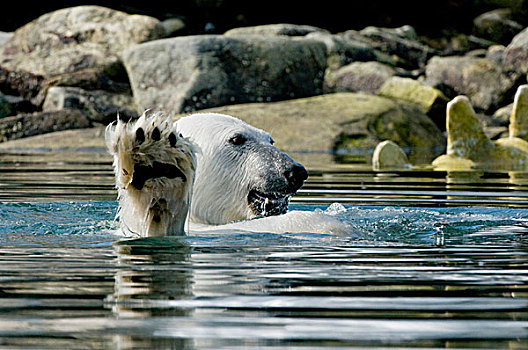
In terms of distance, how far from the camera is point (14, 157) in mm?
13539

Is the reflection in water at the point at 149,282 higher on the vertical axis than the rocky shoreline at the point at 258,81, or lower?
lower

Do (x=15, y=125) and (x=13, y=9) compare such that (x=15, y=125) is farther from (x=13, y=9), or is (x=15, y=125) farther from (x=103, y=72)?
(x=13, y=9)

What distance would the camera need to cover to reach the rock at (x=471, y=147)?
1133cm

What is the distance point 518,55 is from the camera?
86.8 ft

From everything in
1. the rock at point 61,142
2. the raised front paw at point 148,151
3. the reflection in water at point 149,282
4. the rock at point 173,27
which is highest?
the rock at point 173,27

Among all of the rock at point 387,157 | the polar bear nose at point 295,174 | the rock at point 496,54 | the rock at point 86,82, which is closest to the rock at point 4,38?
the rock at point 86,82

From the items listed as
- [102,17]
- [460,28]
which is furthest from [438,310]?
[460,28]

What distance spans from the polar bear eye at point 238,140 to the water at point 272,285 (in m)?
0.73

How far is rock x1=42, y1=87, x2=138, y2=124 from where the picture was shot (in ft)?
66.3

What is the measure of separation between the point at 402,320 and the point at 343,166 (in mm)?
9284

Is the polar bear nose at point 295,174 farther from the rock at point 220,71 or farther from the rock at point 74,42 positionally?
the rock at point 74,42

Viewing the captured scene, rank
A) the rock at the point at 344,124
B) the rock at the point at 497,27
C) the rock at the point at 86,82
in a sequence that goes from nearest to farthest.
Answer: the rock at the point at 344,124
the rock at the point at 86,82
the rock at the point at 497,27

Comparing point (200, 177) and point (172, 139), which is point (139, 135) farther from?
point (200, 177)

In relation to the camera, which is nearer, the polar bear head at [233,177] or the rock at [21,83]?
the polar bear head at [233,177]
